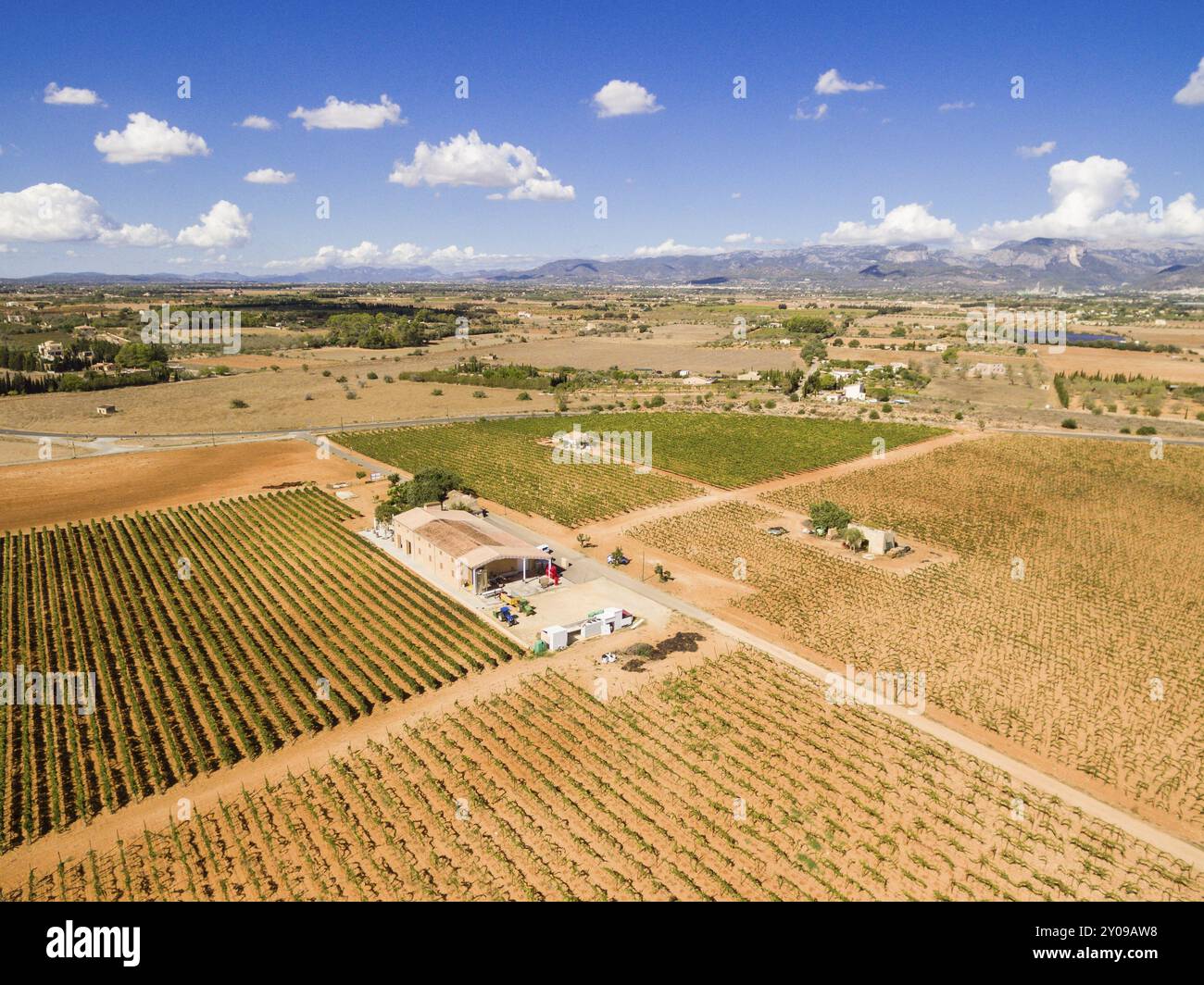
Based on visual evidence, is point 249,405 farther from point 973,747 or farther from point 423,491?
point 973,747

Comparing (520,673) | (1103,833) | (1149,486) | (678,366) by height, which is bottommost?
(1103,833)

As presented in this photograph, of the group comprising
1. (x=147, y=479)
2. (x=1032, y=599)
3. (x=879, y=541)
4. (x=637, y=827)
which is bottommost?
(x=637, y=827)

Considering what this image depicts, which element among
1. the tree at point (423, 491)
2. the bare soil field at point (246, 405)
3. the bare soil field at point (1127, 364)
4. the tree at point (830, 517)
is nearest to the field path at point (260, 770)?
the tree at point (423, 491)

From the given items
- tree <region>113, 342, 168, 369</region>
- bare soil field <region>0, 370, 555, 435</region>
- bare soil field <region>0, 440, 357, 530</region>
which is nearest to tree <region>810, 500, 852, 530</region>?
bare soil field <region>0, 440, 357, 530</region>

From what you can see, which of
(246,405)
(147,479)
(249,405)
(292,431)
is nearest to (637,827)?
(147,479)

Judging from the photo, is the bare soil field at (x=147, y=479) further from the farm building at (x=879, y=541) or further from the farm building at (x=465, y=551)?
the farm building at (x=879, y=541)

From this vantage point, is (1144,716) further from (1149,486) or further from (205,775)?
(1149,486)

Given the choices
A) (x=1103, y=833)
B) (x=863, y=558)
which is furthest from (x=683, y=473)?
(x=1103, y=833)
